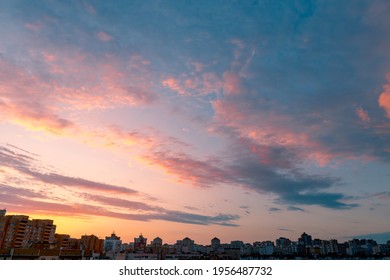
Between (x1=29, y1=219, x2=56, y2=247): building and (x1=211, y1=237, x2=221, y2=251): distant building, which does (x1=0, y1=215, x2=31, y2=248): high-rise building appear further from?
(x1=211, y1=237, x2=221, y2=251): distant building

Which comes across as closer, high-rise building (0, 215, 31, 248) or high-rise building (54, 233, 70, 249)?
high-rise building (0, 215, 31, 248)

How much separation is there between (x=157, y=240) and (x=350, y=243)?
9167cm

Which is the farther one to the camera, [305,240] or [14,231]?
[305,240]

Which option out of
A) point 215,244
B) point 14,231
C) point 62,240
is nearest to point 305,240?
point 215,244

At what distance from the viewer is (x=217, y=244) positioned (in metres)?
148

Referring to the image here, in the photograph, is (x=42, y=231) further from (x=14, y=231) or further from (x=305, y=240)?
(x=305, y=240)

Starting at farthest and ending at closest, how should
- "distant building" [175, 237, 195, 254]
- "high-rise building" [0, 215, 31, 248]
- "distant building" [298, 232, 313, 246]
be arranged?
"distant building" [298, 232, 313, 246], "distant building" [175, 237, 195, 254], "high-rise building" [0, 215, 31, 248]

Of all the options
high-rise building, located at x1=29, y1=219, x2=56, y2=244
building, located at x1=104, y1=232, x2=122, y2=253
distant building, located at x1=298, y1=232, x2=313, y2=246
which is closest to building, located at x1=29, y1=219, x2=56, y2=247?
high-rise building, located at x1=29, y1=219, x2=56, y2=244

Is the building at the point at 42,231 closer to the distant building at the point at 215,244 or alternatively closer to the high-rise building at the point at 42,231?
the high-rise building at the point at 42,231

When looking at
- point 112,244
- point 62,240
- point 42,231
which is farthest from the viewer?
point 112,244

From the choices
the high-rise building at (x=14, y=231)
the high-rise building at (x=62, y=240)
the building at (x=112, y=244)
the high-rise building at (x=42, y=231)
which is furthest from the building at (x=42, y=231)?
the building at (x=112, y=244)

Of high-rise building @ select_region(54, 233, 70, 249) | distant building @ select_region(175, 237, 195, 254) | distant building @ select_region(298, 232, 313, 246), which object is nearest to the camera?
high-rise building @ select_region(54, 233, 70, 249)

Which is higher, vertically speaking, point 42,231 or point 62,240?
point 42,231
